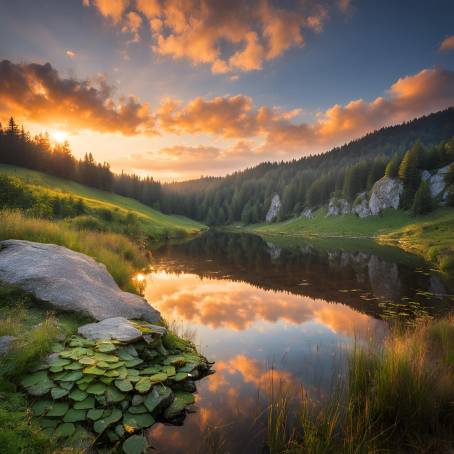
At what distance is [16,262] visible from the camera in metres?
10.1

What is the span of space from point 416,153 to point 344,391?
334 ft

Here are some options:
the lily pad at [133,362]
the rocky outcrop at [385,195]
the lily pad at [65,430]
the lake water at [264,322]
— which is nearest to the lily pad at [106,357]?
the lily pad at [133,362]

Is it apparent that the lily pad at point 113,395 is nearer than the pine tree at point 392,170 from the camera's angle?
Yes

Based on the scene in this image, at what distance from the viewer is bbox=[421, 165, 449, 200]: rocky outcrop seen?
264ft

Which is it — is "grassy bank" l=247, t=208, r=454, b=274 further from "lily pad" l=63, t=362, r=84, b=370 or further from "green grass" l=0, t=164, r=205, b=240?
"green grass" l=0, t=164, r=205, b=240

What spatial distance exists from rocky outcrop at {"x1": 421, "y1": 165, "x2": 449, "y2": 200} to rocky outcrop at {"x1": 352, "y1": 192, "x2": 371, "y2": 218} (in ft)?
56.1

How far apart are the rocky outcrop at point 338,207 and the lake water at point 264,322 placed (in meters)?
74.4

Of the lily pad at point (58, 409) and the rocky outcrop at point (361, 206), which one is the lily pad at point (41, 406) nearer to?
the lily pad at point (58, 409)

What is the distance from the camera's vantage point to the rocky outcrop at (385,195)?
3435 inches

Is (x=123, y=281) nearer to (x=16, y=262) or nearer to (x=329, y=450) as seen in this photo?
(x=16, y=262)

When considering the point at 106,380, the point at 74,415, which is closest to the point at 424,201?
the point at 106,380

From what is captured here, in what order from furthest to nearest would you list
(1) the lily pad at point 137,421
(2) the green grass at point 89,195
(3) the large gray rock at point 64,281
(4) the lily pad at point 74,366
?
(2) the green grass at point 89,195 → (3) the large gray rock at point 64,281 → (4) the lily pad at point 74,366 → (1) the lily pad at point 137,421

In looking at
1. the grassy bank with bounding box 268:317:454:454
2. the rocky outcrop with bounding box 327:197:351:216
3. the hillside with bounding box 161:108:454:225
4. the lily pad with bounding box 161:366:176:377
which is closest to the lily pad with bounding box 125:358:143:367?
the lily pad with bounding box 161:366:176:377

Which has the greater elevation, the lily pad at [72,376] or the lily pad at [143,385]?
the lily pad at [72,376]
